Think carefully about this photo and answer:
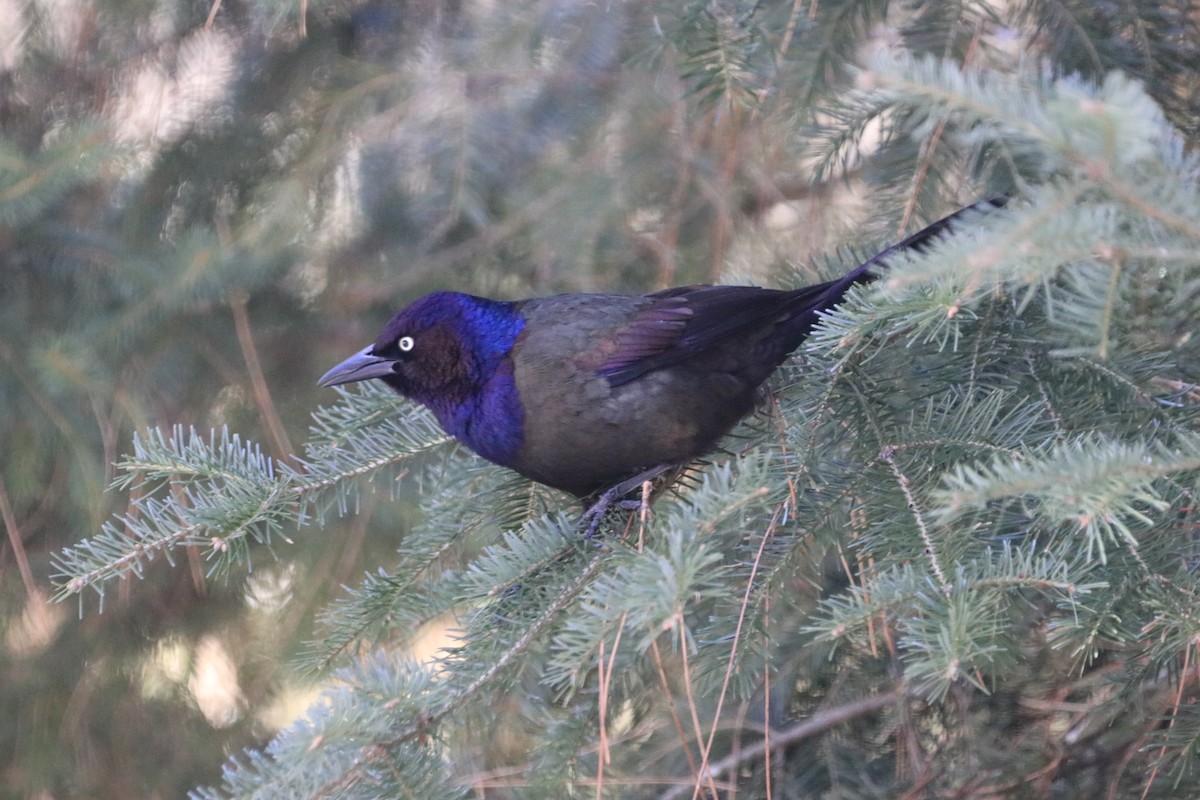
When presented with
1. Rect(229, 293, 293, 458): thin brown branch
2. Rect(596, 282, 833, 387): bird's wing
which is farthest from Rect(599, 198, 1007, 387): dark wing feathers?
Rect(229, 293, 293, 458): thin brown branch

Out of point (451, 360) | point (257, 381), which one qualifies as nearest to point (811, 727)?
point (451, 360)

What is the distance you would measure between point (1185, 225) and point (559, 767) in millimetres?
1451

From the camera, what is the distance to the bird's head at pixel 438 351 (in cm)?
283

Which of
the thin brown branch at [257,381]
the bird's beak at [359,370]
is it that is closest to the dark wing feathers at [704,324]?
the bird's beak at [359,370]

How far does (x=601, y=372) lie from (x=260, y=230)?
1.21 m

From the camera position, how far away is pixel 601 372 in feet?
8.98

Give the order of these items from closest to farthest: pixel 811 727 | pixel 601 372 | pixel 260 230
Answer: pixel 811 727
pixel 601 372
pixel 260 230

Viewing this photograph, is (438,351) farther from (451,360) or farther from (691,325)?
(691,325)

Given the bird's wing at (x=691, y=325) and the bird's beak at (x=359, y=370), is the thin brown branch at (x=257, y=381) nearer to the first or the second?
the bird's beak at (x=359, y=370)

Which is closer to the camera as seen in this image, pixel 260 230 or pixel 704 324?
pixel 704 324

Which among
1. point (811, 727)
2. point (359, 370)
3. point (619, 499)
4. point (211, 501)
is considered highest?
point (211, 501)

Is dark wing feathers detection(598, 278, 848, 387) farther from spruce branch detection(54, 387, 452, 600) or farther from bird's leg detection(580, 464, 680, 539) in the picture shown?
spruce branch detection(54, 387, 452, 600)

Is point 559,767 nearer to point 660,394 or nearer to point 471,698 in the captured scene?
point 471,698

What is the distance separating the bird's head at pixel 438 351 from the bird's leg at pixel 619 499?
458 millimetres
